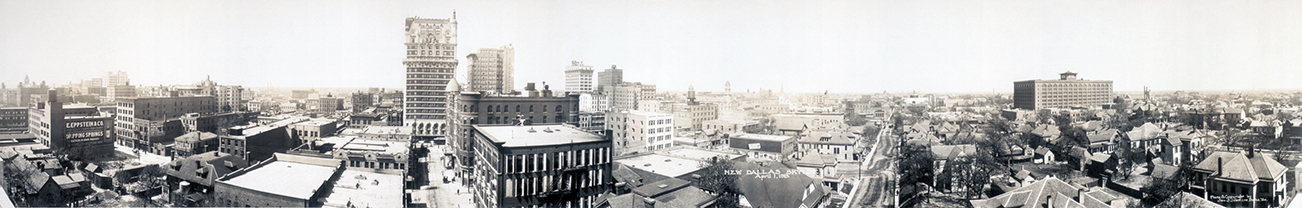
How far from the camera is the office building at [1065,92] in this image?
8992mm

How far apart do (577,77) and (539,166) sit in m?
1.51

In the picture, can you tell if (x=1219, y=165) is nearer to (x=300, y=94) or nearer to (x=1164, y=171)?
(x=1164, y=171)

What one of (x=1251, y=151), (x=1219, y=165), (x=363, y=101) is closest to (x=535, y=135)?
(x=363, y=101)

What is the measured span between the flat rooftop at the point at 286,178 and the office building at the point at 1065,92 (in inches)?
436

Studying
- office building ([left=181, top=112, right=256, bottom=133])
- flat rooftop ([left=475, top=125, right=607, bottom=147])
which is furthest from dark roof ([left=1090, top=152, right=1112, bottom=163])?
office building ([left=181, top=112, right=256, bottom=133])

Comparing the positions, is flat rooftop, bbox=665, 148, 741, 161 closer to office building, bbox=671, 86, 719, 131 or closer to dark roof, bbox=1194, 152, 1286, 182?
office building, bbox=671, 86, 719, 131

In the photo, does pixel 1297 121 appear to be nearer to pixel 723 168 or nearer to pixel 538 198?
pixel 723 168

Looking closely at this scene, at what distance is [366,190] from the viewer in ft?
21.3

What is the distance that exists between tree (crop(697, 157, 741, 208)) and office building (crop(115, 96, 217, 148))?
689 cm

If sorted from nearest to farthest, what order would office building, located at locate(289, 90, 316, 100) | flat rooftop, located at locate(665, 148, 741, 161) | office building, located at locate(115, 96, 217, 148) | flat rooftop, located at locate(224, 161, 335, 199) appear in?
flat rooftop, located at locate(224, 161, 335, 199) < office building, located at locate(115, 96, 217, 148) < office building, located at locate(289, 90, 316, 100) < flat rooftop, located at locate(665, 148, 741, 161)

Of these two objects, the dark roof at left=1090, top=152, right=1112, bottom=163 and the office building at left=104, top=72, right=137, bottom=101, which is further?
the dark roof at left=1090, top=152, right=1112, bottom=163

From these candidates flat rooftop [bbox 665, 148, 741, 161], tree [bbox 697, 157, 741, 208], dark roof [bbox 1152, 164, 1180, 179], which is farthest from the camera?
dark roof [bbox 1152, 164, 1180, 179]

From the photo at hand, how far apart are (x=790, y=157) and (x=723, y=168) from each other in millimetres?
1182

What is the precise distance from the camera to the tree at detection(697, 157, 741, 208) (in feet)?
22.9
